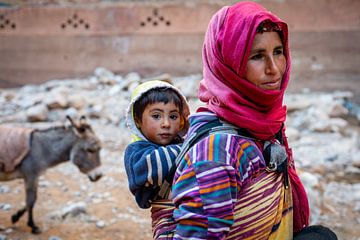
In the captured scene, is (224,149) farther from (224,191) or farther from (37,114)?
(37,114)

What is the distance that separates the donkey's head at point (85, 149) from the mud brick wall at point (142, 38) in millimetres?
7463

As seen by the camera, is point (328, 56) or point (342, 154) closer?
point (342, 154)

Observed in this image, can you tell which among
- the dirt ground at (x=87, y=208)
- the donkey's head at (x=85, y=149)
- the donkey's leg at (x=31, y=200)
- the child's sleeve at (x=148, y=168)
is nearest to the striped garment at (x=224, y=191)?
the child's sleeve at (x=148, y=168)

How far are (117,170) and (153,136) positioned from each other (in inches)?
188

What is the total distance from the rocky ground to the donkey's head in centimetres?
48

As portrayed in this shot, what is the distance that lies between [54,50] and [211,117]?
1268 centimetres

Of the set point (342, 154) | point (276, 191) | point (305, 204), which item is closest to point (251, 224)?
point (276, 191)

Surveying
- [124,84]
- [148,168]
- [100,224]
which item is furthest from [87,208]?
[124,84]

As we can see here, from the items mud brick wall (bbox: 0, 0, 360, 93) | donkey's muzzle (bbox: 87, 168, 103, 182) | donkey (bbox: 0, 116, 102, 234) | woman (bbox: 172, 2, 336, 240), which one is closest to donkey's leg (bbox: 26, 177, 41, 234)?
donkey (bbox: 0, 116, 102, 234)

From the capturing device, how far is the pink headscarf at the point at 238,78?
4.56 feet

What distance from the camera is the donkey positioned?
4.59 metres

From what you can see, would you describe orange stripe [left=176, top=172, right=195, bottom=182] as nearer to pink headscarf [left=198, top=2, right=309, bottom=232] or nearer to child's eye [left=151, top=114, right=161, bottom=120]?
pink headscarf [left=198, top=2, right=309, bottom=232]

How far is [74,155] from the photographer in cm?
477

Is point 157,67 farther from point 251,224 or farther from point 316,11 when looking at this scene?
point 251,224
